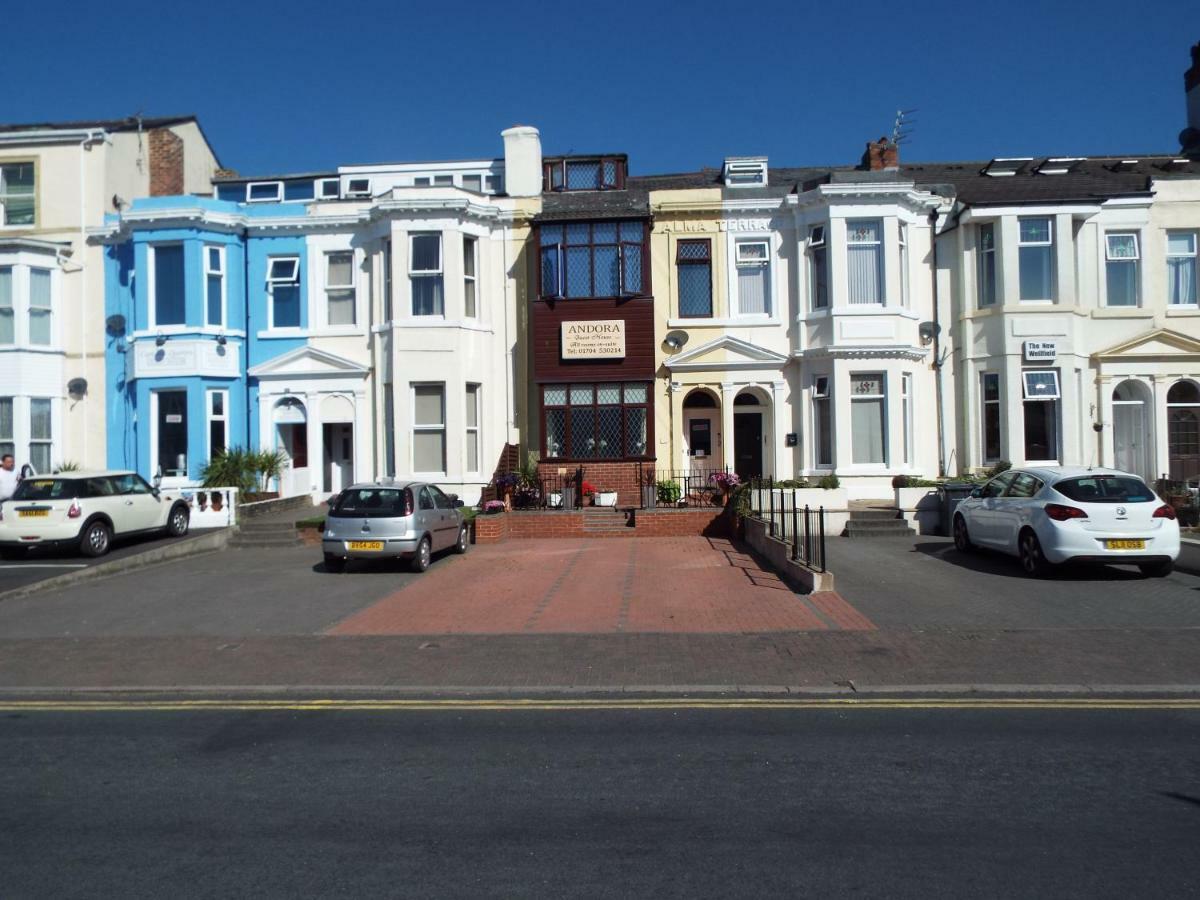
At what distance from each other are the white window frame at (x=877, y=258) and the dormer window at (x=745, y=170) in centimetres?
337

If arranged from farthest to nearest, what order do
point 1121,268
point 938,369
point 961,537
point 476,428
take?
point 476,428, point 938,369, point 1121,268, point 961,537

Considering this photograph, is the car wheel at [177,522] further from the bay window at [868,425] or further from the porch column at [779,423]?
the bay window at [868,425]

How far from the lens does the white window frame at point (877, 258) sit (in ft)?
71.1

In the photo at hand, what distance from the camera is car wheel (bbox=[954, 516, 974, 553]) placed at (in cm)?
1576

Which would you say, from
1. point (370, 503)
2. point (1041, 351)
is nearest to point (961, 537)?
point (1041, 351)

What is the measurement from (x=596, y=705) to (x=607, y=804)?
2232 mm

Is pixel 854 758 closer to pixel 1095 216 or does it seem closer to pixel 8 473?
pixel 8 473

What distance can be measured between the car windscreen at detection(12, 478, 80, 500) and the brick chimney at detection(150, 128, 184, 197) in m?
11.7

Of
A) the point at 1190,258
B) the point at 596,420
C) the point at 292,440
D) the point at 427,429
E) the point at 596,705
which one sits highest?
the point at 1190,258

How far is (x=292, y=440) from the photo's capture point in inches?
938

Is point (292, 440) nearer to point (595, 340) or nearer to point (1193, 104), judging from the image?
point (595, 340)

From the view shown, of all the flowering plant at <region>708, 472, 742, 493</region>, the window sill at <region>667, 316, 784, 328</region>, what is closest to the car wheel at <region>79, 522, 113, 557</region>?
Answer: the flowering plant at <region>708, 472, 742, 493</region>

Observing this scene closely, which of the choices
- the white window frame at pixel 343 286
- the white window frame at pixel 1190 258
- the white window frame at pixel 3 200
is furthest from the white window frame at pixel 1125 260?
the white window frame at pixel 3 200

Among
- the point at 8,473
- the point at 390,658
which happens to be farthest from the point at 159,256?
the point at 390,658
